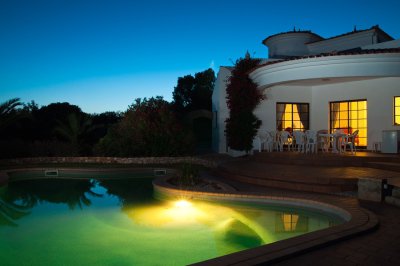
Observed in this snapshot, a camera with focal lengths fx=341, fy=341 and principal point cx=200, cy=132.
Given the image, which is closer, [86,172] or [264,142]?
[86,172]

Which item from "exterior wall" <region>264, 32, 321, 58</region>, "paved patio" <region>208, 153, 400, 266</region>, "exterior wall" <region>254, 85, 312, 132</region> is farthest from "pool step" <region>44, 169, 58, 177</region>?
"exterior wall" <region>264, 32, 321, 58</region>

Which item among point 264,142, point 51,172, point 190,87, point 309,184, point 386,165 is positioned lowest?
point 51,172

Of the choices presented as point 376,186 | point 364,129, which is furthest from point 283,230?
point 364,129

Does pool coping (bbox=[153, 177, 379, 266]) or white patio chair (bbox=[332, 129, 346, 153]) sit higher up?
white patio chair (bbox=[332, 129, 346, 153])

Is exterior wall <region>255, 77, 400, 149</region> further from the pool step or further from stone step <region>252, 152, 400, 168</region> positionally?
the pool step

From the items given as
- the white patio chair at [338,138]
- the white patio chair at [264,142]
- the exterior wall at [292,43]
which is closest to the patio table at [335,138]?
the white patio chair at [338,138]

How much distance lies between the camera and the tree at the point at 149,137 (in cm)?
1752

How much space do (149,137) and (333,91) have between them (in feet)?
30.0

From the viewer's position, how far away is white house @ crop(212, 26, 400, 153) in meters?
11.9

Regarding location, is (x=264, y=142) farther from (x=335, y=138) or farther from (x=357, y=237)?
(x=357, y=237)

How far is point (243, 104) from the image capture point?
53.2 feet

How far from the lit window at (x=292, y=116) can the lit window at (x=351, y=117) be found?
4.27 feet

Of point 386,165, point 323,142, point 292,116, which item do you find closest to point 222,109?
point 292,116

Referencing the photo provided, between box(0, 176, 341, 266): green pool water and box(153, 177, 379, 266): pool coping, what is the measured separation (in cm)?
26
